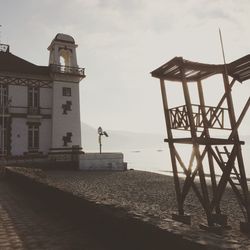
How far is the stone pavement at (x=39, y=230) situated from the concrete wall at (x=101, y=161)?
24.2 meters

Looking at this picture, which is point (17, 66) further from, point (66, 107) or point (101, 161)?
point (101, 161)

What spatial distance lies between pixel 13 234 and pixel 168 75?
6822 millimetres

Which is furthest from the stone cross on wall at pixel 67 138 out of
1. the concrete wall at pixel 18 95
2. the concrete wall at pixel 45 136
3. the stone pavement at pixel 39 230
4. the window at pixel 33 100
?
the stone pavement at pixel 39 230

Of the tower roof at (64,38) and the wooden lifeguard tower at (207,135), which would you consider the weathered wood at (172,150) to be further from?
the tower roof at (64,38)

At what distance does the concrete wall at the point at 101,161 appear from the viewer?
122 feet

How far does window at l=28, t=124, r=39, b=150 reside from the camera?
120 feet

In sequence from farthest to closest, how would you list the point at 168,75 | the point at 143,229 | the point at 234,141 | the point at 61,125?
1. the point at 61,125
2. the point at 168,75
3. the point at 234,141
4. the point at 143,229

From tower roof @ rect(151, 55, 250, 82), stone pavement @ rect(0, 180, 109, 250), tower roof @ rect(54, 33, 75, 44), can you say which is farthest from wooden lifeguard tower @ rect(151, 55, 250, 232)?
tower roof @ rect(54, 33, 75, 44)

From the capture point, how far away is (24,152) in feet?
118

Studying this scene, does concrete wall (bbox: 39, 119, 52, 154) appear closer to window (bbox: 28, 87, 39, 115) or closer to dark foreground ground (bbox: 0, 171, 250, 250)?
window (bbox: 28, 87, 39, 115)

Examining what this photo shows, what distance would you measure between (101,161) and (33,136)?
835 cm

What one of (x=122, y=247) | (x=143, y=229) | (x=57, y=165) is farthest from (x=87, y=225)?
(x=57, y=165)

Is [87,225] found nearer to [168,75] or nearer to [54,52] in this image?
[168,75]

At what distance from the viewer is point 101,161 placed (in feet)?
126
